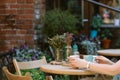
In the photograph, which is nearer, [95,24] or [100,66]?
[100,66]

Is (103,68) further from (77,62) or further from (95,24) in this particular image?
(95,24)

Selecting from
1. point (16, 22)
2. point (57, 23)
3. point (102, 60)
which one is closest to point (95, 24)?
point (57, 23)

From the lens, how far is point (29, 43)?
691cm

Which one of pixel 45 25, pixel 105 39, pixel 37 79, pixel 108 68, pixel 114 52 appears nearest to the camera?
pixel 108 68

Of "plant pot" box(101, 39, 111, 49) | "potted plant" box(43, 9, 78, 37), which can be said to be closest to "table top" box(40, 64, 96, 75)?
"potted plant" box(43, 9, 78, 37)

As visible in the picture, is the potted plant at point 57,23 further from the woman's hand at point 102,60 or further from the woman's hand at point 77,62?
the woman's hand at point 77,62

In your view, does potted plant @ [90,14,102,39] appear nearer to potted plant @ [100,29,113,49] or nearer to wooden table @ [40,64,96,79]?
potted plant @ [100,29,113,49]

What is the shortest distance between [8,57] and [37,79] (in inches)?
23.4

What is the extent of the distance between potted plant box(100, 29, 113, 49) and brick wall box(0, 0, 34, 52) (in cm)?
297

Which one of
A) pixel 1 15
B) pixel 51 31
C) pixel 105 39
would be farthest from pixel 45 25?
pixel 105 39

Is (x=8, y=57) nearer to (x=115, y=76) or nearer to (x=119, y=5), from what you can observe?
(x=115, y=76)

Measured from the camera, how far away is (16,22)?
688cm

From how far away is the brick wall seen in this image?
22.5 ft

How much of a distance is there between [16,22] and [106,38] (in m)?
3.23
